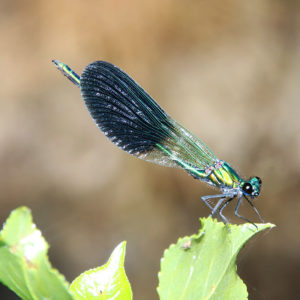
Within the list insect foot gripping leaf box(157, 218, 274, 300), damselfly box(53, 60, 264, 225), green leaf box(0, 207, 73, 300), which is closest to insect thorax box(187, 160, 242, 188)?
damselfly box(53, 60, 264, 225)

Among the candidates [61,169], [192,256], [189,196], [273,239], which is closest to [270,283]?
[273,239]

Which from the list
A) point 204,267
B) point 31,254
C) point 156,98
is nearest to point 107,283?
point 204,267

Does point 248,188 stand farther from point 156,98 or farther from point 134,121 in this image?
point 156,98

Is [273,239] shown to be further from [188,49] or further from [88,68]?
[88,68]

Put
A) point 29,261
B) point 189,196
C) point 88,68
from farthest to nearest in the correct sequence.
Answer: point 189,196, point 88,68, point 29,261

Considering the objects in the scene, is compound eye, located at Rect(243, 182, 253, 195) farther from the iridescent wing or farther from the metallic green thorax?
the iridescent wing
